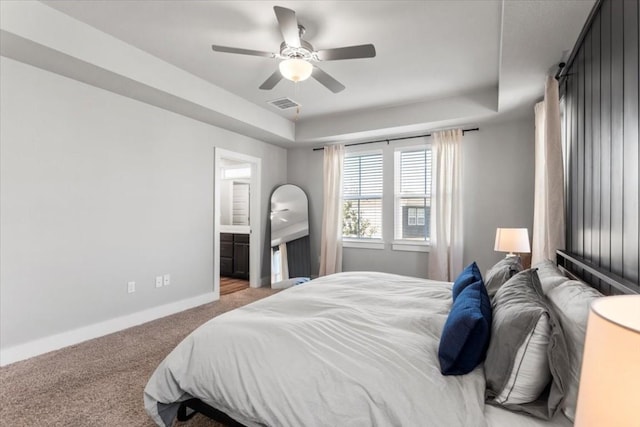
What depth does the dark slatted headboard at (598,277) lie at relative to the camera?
126 centimetres

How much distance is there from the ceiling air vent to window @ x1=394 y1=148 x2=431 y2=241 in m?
1.75

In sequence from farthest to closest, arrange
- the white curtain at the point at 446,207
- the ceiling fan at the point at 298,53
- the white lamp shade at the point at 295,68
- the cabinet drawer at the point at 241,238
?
the cabinet drawer at the point at 241,238 < the white curtain at the point at 446,207 < the white lamp shade at the point at 295,68 < the ceiling fan at the point at 298,53

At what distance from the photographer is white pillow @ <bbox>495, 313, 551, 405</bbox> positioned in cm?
116

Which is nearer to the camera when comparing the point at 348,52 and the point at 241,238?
the point at 348,52

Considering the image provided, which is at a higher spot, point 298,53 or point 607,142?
point 298,53

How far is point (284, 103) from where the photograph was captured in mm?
4129

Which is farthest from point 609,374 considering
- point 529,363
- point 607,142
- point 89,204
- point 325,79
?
point 89,204

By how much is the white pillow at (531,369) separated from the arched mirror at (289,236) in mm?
4032

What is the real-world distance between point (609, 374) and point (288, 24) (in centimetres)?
227

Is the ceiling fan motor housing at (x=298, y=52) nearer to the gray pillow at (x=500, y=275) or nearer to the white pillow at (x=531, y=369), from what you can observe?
the gray pillow at (x=500, y=275)

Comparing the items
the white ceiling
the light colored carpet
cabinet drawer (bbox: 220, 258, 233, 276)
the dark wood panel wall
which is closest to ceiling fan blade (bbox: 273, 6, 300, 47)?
the white ceiling

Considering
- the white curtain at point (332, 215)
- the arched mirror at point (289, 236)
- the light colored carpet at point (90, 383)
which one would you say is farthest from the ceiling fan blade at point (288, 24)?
the arched mirror at point (289, 236)

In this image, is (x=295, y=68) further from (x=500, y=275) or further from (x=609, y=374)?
(x=609, y=374)

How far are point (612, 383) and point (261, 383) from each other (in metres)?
1.19
